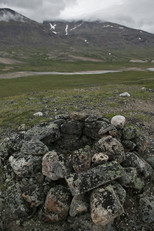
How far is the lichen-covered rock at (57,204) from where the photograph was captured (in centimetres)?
1156

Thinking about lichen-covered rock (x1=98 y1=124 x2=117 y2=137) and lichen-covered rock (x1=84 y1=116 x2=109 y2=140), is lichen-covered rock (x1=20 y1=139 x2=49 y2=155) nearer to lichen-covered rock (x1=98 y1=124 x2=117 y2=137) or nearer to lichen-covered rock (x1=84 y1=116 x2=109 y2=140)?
lichen-covered rock (x1=84 y1=116 x2=109 y2=140)

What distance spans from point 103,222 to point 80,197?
2.10 meters

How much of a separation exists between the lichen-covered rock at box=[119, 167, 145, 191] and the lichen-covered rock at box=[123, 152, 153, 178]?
2.67 feet

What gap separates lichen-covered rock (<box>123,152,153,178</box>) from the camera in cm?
1364

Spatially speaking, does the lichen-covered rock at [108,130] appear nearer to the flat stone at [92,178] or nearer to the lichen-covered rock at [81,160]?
the lichen-covered rock at [81,160]

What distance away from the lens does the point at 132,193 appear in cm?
1257

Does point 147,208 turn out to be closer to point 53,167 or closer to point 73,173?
point 73,173

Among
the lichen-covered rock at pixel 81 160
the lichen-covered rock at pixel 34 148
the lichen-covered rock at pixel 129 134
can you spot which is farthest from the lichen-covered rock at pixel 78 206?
the lichen-covered rock at pixel 129 134

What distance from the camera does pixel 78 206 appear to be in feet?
37.4

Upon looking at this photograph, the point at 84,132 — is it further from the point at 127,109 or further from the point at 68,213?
the point at 127,109

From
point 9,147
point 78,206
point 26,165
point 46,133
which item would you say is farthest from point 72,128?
point 78,206

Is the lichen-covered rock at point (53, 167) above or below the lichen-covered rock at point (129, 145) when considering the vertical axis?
below

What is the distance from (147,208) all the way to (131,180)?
1.90 meters

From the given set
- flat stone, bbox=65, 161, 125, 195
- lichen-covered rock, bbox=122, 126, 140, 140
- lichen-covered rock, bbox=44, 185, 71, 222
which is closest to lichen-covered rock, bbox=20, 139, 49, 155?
lichen-covered rock, bbox=44, 185, 71, 222
